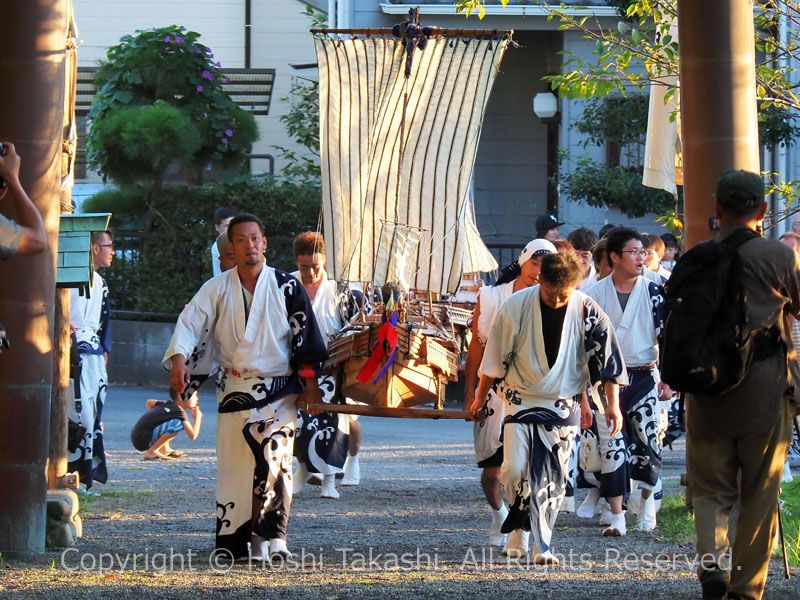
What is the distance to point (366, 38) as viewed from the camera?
9.43 m

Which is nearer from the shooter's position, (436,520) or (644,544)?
(644,544)

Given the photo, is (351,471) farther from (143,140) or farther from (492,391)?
(143,140)

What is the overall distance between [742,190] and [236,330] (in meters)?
3.14

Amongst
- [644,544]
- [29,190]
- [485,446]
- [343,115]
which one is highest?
[343,115]

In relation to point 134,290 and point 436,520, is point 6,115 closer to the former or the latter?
point 436,520

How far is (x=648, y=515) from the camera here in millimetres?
8422

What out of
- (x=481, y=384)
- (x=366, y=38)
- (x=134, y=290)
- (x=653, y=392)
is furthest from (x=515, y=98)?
(x=481, y=384)

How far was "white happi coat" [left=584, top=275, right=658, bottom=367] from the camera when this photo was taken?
8594mm

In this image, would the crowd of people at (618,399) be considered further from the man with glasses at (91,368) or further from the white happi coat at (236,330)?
the man with glasses at (91,368)

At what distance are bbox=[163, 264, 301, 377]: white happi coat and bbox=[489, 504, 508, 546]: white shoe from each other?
156 centimetres

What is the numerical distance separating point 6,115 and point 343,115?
311 cm

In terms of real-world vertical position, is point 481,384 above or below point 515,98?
below

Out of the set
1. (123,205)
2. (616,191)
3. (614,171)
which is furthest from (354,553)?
(123,205)

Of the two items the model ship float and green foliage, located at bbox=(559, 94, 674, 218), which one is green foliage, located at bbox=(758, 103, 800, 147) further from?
the model ship float
